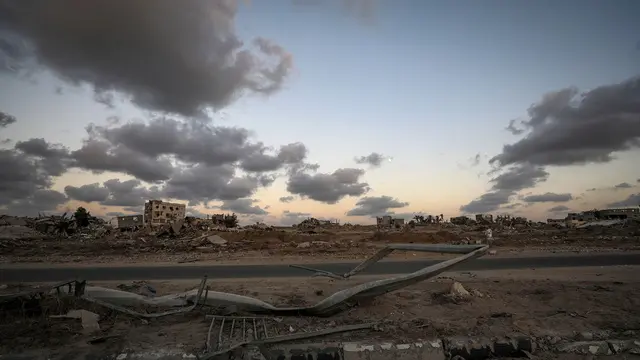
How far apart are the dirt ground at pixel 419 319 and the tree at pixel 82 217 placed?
3924cm

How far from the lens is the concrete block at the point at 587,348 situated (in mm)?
4746

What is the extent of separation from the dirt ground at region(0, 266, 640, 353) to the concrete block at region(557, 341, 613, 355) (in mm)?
207

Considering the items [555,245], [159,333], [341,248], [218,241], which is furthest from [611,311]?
[218,241]

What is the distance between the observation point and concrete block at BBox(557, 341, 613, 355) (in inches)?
187

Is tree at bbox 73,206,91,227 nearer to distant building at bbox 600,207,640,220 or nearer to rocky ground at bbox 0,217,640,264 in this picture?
rocky ground at bbox 0,217,640,264

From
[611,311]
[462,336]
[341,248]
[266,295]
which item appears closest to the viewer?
[462,336]

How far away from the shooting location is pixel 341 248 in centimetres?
2138

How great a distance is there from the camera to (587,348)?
4781 millimetres

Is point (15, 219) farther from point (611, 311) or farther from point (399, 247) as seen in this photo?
point (611, 311)

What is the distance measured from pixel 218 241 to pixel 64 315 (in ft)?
63.1

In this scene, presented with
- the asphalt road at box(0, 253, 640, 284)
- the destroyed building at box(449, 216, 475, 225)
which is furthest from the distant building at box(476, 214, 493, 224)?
the asphalt road at box(0, 253, 640, 284)

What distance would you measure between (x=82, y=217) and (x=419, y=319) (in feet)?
143

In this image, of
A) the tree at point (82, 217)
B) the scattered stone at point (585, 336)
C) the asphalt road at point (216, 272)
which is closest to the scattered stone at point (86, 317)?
the asphalt road at point (216, 272)

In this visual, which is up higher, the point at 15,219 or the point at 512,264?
the point at 15,219
